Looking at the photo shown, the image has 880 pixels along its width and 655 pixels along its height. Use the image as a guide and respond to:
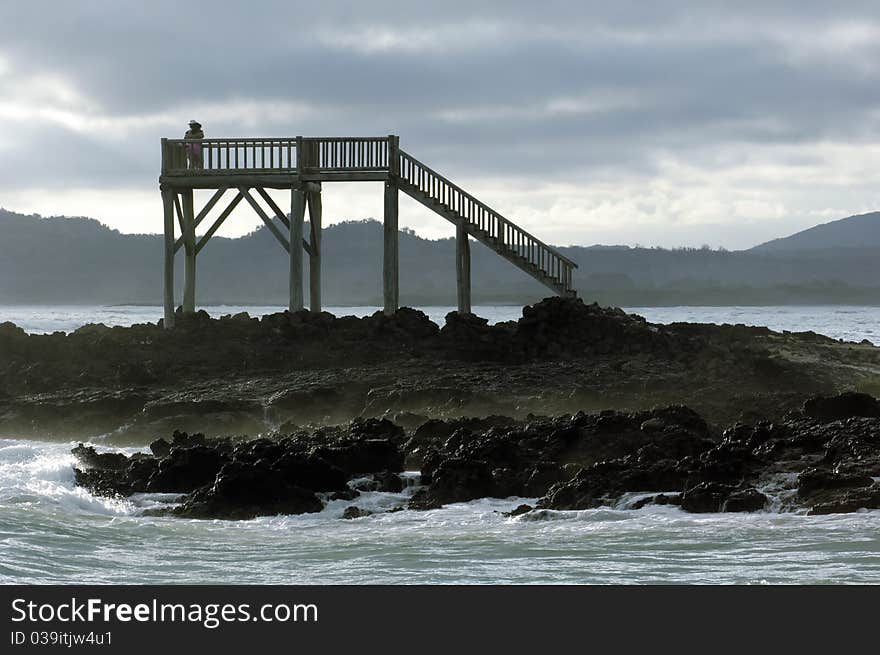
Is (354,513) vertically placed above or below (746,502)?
below

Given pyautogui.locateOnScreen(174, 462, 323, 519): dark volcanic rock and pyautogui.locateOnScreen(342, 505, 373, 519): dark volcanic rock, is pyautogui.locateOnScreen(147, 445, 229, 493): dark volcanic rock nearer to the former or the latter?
pyautogui.locateOnScreen(174, 462, 323, 519): dark volcanic rock

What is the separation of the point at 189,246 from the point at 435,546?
20.1m

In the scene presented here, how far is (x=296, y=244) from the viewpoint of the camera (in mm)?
32562

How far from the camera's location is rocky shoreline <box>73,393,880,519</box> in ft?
56.0

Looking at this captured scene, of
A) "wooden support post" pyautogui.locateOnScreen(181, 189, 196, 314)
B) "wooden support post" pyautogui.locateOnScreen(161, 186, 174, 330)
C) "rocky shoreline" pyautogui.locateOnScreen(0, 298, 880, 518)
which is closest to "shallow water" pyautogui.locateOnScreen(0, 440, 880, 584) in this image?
"rocky shoreline" pyautogui.locateOnScreen(0, 298, 880, 518)

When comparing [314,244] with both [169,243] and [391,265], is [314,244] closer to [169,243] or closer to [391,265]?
[391,265]

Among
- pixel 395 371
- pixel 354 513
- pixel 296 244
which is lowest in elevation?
pixel 354 513

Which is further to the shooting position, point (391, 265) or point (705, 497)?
point (391, 265)

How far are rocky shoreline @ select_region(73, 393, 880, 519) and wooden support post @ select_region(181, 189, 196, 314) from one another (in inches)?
532

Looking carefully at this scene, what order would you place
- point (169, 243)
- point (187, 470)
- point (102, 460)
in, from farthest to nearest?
point (169, 243), point (102, 460), point (187, 470)

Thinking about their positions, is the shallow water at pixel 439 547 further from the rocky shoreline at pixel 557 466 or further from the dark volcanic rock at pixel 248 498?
the rocky shoreline at pixel 557 466

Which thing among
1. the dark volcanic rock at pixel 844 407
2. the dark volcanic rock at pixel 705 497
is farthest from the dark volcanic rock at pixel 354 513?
the dark volcanic rock at pixel 844 407

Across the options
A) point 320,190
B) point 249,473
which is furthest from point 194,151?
point 249,473

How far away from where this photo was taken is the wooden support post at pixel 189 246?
33625 mm
